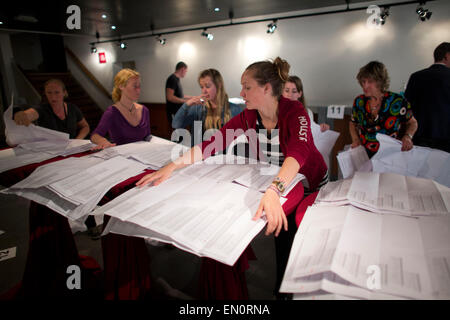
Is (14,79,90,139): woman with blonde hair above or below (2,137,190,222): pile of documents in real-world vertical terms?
above

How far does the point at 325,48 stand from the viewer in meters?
4.56

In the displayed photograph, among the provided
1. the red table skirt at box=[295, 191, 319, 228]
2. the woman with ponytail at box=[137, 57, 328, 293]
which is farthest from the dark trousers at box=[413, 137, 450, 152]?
the red table skirt at box=[295, 191, 319, 228]

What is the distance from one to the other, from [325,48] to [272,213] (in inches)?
183

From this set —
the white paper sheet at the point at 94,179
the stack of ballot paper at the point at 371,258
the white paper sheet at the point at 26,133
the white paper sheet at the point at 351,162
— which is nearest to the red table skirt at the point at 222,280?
the stack of ballot paper at the point at 371,258

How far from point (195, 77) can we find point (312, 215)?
6012mm

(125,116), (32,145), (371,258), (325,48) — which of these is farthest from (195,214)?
(325,48)

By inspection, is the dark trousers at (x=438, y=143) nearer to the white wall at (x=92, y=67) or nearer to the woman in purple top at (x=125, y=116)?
the woman in purple top at (x=125, y=116)

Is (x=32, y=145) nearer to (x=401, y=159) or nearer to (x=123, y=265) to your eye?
(x=123, y=265)

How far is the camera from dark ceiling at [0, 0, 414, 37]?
9.87 ft

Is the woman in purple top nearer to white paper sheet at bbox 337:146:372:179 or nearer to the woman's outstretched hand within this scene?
the woman's outstretched hand

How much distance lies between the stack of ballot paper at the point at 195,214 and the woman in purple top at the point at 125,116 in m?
1.15

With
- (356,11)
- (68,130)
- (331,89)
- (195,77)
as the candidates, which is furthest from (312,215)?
(195,77)

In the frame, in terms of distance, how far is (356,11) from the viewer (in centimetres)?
421

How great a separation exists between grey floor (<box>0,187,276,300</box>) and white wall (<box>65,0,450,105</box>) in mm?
3521
